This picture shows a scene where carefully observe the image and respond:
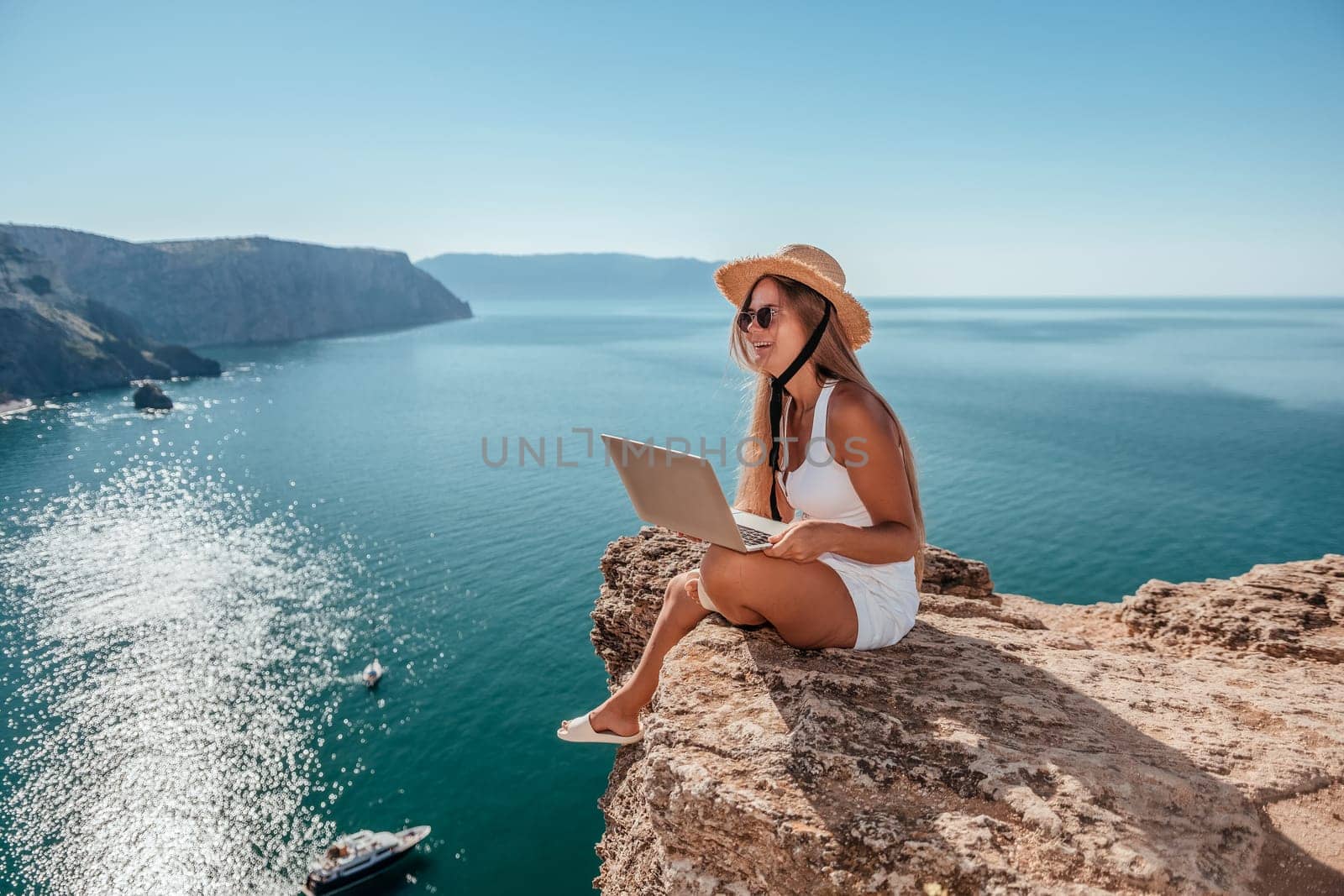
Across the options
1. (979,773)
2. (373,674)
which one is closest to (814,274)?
(979,773)

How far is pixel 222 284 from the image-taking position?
133 meters

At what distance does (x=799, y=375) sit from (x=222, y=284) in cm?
15739

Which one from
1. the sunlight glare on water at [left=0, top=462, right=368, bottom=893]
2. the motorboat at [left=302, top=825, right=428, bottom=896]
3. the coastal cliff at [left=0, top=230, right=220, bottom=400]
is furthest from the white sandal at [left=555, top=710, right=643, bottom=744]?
the coastal cliff at [left=0, top=230, right=220, bottom=400]

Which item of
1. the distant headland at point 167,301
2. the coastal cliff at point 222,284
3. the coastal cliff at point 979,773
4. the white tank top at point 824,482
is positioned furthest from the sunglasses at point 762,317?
the coastal cliff at point 222,284

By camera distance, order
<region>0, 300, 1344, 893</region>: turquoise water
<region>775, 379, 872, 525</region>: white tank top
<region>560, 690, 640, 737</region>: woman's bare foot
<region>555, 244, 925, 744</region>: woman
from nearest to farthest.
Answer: <region>555, 244, 925, 744</region>: woman, <region>775, 379, 872, 525</region>: white tank top, <region>560, 690, 640, 737</region>: woman's bare foot, <region>0, 300, 1344, 893</region>: turquoise water

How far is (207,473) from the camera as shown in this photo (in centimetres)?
4903

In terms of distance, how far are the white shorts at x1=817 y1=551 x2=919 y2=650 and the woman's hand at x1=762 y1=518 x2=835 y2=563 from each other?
20 cm

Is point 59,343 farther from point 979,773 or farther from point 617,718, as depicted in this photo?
point 979,773

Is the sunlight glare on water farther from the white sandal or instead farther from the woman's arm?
the woman's arm

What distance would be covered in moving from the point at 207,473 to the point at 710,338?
90035 mm

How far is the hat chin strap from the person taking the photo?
386 centimetres

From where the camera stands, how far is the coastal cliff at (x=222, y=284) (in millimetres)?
121750

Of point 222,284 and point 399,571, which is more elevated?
point 222,284

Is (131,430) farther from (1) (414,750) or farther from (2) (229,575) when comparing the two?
(1) (414,750)
